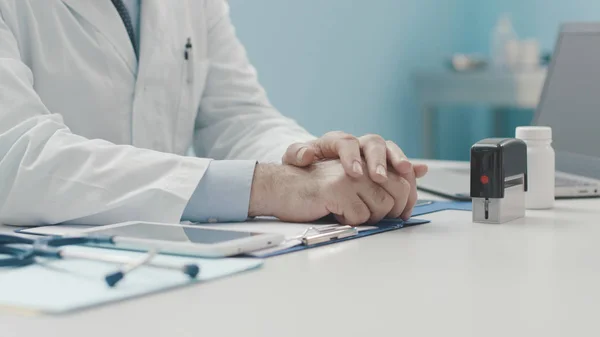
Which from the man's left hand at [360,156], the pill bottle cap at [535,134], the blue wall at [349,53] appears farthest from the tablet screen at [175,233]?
the blue wall at [349,53]

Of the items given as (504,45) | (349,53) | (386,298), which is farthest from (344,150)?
(504,45)

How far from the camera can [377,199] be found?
986 millimetres

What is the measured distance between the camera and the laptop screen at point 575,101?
1.36 metres

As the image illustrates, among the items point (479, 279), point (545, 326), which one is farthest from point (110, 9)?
point (545, 326)

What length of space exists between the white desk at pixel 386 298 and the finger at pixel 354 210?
9cm

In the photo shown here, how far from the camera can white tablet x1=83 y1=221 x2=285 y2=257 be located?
29.3 inches

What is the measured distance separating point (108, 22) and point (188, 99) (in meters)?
0.26

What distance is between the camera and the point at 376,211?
39.0 inches

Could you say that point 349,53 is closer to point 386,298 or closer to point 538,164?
point 538,164

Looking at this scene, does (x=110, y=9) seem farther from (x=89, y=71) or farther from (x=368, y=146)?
(x=368, y=146)


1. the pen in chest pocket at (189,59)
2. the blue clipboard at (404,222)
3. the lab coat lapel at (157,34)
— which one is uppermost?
the lab coat lapel at (157,34)

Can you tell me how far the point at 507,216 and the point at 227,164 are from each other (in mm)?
375

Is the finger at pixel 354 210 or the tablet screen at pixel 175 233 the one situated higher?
the tablet screen at pixel 175 233

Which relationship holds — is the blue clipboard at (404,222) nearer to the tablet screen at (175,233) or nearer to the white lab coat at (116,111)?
the tablet screen at (175,233)
